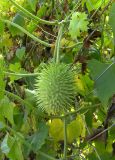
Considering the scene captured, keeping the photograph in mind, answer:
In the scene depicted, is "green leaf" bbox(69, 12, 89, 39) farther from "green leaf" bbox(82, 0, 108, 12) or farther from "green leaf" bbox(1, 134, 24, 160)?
"green leaf" bbox(1, 134, 24, 160)

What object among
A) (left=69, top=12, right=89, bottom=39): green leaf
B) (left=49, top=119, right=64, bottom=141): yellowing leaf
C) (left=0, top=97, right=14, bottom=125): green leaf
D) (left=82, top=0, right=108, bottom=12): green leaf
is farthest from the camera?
(left=49, top=119, right=64, bottom=141): yellowing leaf

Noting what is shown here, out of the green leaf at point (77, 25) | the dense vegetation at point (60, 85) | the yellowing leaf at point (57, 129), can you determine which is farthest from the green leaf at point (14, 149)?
the green leaf at point (77, 25)

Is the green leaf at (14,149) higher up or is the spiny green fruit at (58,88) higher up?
the spiny green fruit at (58,88)

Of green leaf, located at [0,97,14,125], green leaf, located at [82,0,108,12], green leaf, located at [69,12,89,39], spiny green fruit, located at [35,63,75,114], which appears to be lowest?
green leaf, located at [0,97,14,125]

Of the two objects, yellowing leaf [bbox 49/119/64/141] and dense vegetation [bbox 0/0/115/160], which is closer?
dense vegetation [bbox 0/0/115/160]

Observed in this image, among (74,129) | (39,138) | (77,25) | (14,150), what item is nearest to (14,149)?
(14,150)

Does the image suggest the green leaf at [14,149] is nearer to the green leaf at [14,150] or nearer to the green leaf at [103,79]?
the green leaf at [14,150]

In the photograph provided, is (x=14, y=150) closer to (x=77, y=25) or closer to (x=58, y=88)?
(x=58, y=88)

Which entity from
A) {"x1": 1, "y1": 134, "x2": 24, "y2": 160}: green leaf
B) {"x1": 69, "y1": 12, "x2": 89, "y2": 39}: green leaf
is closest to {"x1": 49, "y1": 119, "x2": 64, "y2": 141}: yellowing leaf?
{"x1": 1, "y1": 134, "x2": 24, "y2": 160}: green leaf

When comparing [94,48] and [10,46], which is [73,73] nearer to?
[94,48]

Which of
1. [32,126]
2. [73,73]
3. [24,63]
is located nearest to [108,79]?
[73,73]
